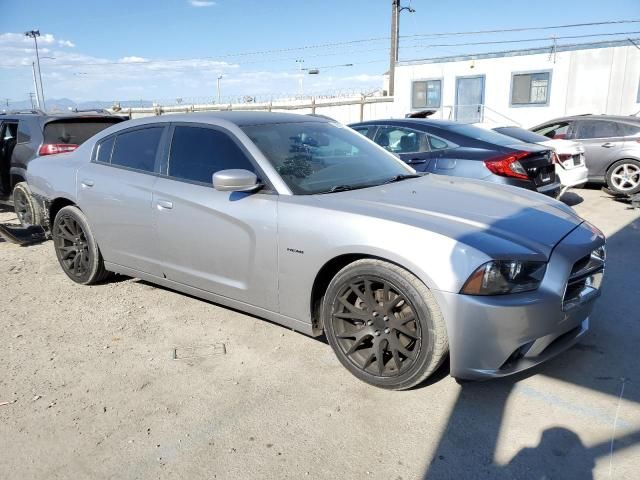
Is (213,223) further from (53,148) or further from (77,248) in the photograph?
(53,148)

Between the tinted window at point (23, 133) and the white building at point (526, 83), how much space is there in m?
15.4

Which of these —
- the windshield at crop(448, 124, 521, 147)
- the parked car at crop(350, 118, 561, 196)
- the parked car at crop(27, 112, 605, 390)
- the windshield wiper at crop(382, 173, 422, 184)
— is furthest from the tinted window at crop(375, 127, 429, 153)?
the windshield wiper at crop(382, 173, 422, 184)

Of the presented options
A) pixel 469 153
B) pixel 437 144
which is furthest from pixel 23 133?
pixel 469 153

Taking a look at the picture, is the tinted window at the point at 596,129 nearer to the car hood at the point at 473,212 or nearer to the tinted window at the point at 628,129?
the tinted window at the point at 628,129

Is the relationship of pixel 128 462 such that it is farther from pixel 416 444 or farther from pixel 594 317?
pixel 594 317

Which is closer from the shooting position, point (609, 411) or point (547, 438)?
point (547, 438)

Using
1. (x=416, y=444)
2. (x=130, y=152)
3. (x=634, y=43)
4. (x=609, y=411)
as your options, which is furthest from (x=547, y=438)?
(x=634, y=43)

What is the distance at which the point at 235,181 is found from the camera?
3.12 metres

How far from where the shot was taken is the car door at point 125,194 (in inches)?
155

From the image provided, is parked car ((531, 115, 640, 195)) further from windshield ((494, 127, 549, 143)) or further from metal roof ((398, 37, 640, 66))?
metal roof ((398, 37, 640, 66))

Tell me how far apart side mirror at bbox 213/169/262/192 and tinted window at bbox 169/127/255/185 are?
178 millimetres

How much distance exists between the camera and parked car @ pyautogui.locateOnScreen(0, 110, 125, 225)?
6531mm

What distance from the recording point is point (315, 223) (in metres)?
2.97

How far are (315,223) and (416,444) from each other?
1.32 metres
